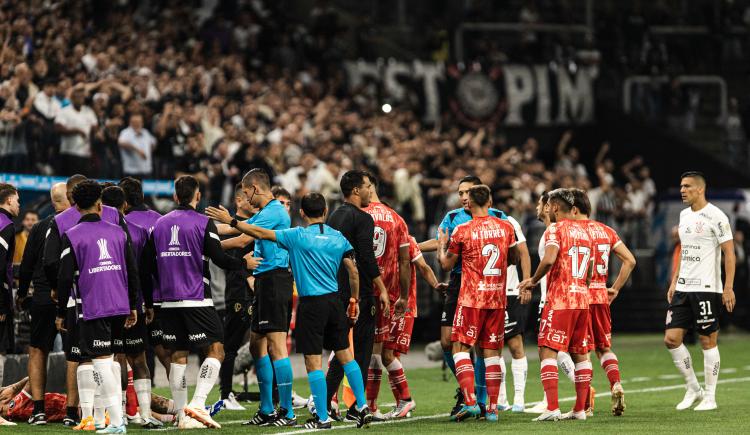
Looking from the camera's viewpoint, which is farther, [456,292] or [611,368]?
[456,292]

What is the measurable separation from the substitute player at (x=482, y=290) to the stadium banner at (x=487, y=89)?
63.8 ft

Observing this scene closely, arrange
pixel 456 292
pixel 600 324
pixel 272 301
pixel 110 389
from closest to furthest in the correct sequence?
pixel 110 389 → pixel 272 301 → pixel 600 324 → pixel 456 292

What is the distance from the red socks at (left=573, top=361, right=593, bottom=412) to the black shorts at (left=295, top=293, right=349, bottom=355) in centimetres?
238

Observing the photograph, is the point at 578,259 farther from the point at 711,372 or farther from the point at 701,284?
the point at 711,372

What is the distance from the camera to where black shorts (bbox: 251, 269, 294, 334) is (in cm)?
1291

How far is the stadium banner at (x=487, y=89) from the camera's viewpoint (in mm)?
34062

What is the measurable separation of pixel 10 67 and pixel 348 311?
29.8ft

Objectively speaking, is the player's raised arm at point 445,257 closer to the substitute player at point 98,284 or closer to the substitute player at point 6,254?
the substitute player at point 98,284

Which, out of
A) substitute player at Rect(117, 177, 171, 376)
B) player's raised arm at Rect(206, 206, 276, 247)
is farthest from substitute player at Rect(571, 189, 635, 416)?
substitute player at Rect(117, 177, 171, 376)

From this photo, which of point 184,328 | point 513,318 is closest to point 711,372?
point 513,318

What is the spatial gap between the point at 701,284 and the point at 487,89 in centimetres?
2049

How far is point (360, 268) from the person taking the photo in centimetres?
1316

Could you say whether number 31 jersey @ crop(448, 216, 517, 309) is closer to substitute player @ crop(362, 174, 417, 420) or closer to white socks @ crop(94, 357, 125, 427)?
substitute player @ crop(362, 174, 417, 420)

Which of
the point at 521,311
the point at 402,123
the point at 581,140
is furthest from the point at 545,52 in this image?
the point at 521,311
